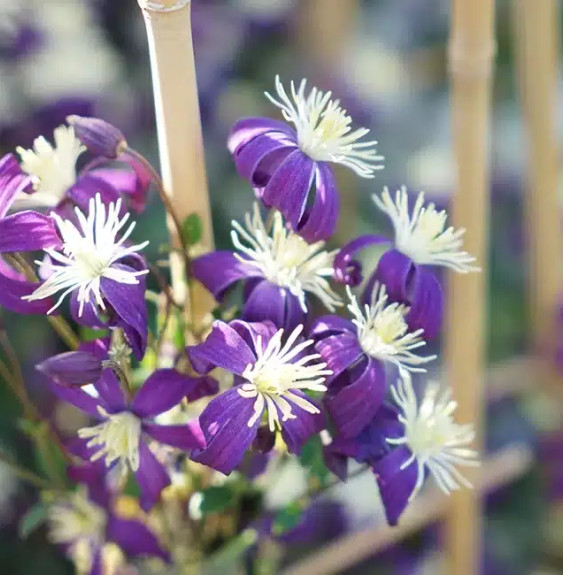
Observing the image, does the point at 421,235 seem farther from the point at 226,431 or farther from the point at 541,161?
the point at 541,161

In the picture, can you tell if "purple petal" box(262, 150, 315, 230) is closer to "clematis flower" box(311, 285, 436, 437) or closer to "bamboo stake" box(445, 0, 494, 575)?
"clematis flower" box(311, 285, 436, 437)

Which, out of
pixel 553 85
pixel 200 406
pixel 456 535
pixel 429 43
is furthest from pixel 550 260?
pixel 200 406

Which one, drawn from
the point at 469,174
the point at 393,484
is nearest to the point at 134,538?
the point at 393,484

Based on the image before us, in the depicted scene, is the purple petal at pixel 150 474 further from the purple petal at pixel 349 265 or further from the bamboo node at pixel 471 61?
the bamboo node at pixel 471 61

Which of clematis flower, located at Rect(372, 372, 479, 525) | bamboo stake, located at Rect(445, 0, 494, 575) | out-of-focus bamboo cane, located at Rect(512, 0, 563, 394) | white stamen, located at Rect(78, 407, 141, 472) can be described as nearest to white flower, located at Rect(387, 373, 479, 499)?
clematis flower, located at Rect(372, 372, 479, 525)

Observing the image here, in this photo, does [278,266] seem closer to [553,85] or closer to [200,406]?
[200,406]

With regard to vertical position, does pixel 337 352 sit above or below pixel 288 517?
above
